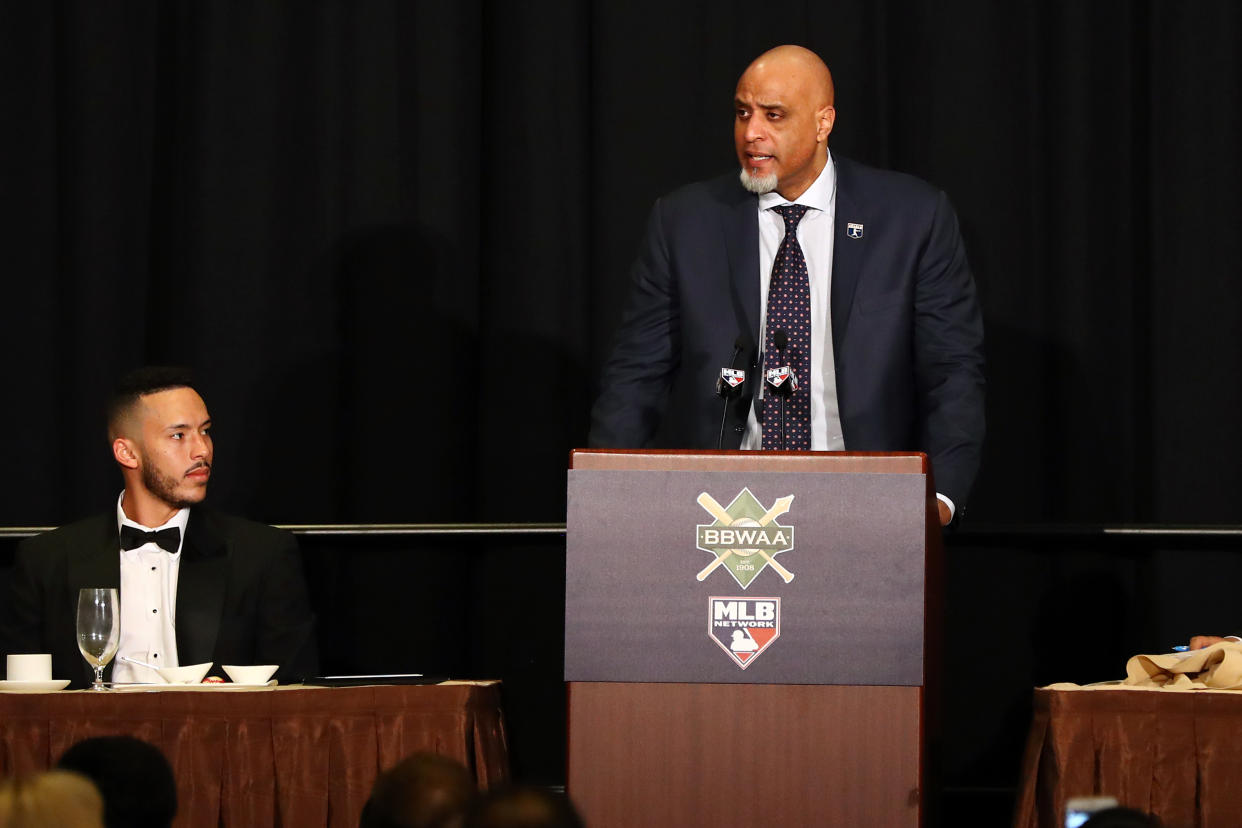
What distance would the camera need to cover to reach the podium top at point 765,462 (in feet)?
9.51

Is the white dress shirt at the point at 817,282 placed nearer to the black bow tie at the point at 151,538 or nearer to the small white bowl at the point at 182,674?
the small white bowl at the point at 182,674

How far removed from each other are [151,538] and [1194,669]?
2.46 m

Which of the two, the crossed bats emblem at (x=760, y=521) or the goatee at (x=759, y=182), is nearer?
the crossed bats emblem at (x=760, y=521)

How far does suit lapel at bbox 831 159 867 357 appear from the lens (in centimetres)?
383

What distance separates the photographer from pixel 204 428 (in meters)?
4.49

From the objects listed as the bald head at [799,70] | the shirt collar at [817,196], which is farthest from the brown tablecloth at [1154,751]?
the bald head at [799,70]

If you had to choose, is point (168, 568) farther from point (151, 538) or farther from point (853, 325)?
point (853, 325)

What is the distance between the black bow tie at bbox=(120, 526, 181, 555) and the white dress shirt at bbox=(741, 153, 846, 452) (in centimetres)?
152

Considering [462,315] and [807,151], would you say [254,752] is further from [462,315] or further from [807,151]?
[462,315]

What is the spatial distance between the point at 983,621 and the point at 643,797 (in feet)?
7.61

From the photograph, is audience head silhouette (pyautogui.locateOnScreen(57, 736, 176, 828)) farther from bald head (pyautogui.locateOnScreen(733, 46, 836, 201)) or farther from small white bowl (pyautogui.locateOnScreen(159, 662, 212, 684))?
bald head (pyautogui.locateOnScreen(733, 46, 836, 201))

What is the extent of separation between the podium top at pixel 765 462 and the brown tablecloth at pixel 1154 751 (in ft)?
2.27

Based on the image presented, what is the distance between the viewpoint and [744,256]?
3906mm

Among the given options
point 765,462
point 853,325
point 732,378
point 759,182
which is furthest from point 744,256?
point 765,462
